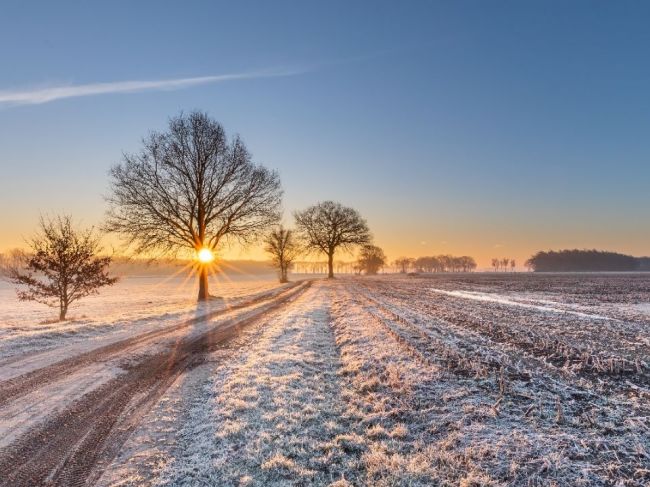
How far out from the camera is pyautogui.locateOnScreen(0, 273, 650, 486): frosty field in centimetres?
468

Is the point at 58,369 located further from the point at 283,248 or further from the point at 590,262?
the point at 590,262

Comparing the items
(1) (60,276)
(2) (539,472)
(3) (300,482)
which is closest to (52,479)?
(3) (300,482)

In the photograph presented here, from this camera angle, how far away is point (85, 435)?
5.60 m

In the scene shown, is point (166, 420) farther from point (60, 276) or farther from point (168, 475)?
point (60, 276)

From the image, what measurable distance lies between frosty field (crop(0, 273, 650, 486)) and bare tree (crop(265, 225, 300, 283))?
53.0 metres

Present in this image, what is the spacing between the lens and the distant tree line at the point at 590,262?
173750 mm

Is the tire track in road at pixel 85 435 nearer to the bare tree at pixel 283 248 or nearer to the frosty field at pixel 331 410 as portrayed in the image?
the frosty field at pixel 331 410

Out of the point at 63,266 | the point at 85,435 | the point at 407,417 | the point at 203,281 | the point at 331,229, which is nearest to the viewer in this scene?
the point at 85,435

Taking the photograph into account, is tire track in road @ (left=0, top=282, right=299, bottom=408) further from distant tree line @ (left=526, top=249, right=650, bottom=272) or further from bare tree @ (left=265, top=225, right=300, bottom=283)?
distant tree line @ (left=526, top=249, right=650, bottom=272)

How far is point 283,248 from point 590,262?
181 metres

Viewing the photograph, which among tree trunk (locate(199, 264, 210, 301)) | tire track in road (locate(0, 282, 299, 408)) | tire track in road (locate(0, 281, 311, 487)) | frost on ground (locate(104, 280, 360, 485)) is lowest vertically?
frost on ground (locate(104, 280, 360, 485))

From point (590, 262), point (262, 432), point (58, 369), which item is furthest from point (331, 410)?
point (590, 262)

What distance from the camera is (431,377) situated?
821cm

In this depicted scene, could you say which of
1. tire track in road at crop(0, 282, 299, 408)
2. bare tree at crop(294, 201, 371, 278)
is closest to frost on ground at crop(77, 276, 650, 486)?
tire track in road at crop(0, 282, 299, 408)
